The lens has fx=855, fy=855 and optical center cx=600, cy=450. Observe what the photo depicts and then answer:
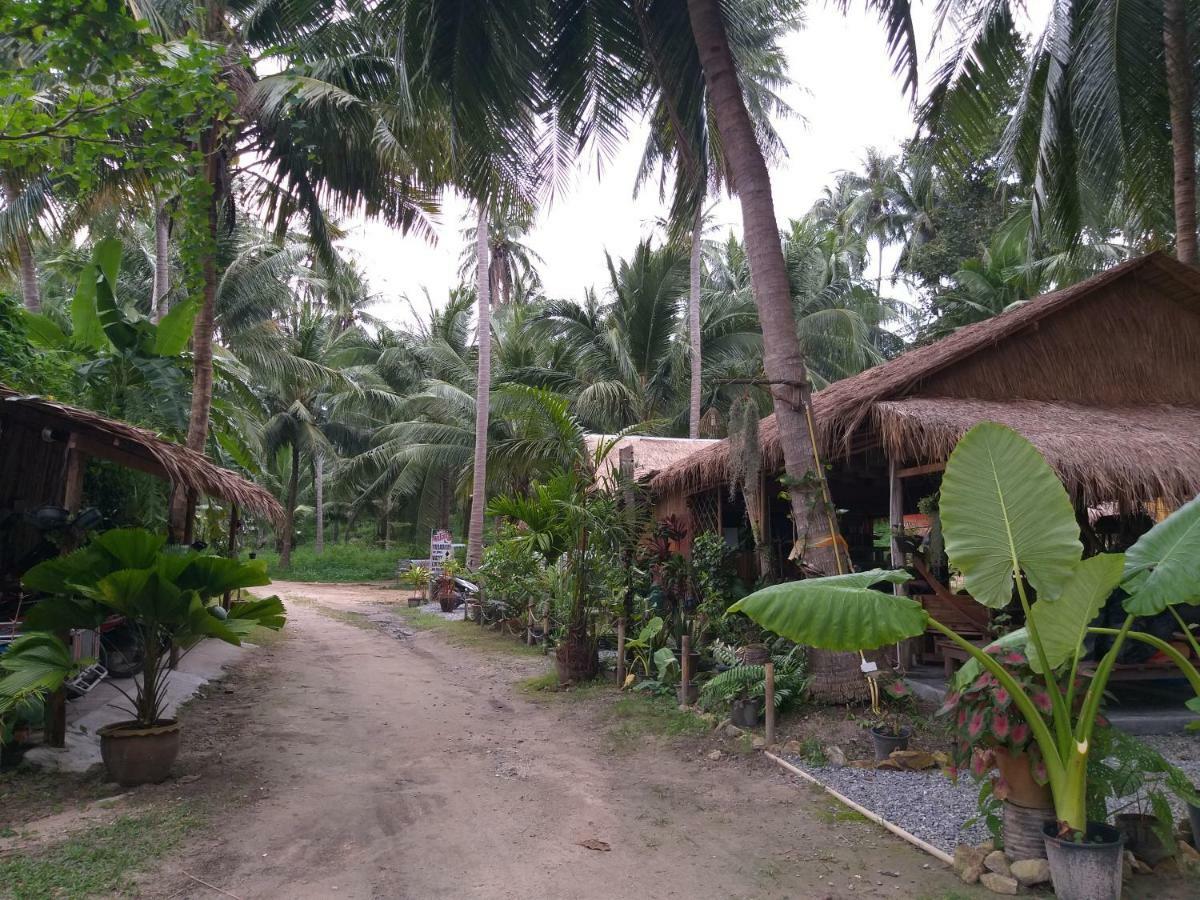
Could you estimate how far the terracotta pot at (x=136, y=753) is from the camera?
18.3ft

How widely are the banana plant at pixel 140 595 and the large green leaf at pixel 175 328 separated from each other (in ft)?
14.2

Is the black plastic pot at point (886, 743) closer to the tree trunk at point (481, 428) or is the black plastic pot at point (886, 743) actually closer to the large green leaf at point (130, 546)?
the large green leaf at point (130, 546)

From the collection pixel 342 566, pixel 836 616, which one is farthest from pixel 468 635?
pixel 342 566

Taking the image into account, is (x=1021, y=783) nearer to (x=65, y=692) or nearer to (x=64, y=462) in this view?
(x=65, y=692)

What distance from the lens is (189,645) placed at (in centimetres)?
600

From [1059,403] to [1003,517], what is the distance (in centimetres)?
549

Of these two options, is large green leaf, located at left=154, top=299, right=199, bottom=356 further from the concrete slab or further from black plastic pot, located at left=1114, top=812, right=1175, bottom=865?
black plastic pot, located at left=1114, top=812, right=1175, bottom=865

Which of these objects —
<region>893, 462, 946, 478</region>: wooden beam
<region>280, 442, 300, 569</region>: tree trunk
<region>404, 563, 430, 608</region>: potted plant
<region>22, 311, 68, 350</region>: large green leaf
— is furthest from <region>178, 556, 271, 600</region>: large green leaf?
<region>280, 442, 300, 569</region>: tree trunk

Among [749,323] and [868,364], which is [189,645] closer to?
[749,323]

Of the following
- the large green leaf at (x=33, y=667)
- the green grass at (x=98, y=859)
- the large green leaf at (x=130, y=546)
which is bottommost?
the green grass at (x=98, y=859)

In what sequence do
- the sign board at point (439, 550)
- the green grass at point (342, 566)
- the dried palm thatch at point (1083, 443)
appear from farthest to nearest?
the green grass at point (342, 566)
the sign board at point (439, 550)
the dried palm thatch at point (1083, 443)

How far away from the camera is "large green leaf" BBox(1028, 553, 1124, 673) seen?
12.3ft

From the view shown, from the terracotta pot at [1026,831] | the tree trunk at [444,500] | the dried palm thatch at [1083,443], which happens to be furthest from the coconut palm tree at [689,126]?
the tree trunk at [444,500]

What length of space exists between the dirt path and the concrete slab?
42cm
